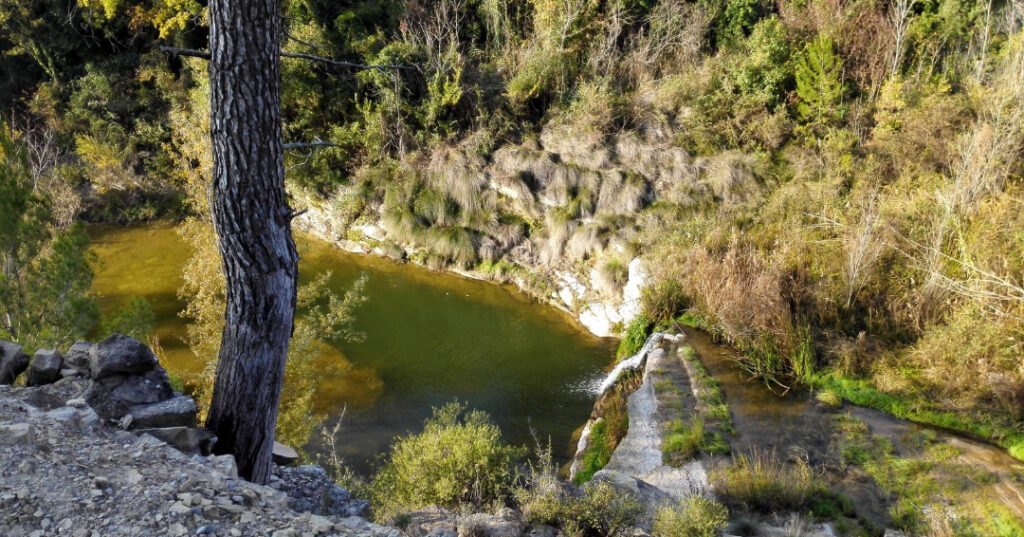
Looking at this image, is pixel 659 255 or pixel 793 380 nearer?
pixel 793 380

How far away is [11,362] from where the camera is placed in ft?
11.9

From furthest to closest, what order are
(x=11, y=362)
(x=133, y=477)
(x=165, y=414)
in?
1. (x=11, y=362)
2. (x=165, y=414)
3. (x=133, y=477)

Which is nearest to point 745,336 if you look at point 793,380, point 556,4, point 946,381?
point 793,380

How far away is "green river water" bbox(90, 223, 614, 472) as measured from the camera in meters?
7.66

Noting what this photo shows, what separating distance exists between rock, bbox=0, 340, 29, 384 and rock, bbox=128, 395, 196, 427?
0.92 m

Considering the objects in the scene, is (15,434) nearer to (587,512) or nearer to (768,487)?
(587,512)

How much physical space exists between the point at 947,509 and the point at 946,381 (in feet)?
6.24

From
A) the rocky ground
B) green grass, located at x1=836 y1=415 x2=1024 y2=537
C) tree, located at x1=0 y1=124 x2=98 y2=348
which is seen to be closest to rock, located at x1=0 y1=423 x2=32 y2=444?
the rocky ground

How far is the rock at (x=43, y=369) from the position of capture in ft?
11.6

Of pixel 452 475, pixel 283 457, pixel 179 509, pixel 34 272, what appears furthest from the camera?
pixel 34 272

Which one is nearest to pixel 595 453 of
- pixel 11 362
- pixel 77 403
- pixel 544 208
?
pixel 77 403

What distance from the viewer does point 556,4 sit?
43.1 ft

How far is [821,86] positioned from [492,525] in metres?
11.3

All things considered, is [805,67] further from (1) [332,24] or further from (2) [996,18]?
(1) [332,24]
